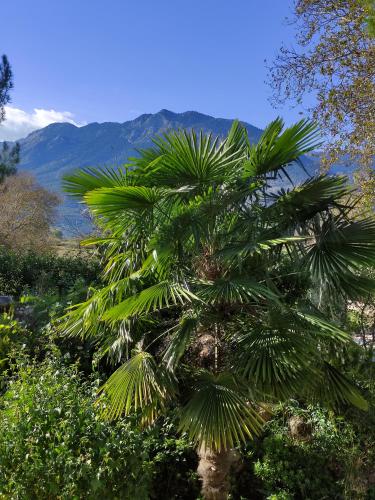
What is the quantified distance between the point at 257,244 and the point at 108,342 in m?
1.79

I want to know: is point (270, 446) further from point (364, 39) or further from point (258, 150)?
point (364, 39)

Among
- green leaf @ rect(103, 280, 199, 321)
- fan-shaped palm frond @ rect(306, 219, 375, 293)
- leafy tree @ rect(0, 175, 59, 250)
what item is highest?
leafy tree @ rect(0, 175, 59, 250)

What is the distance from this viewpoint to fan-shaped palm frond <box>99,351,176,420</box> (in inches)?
115

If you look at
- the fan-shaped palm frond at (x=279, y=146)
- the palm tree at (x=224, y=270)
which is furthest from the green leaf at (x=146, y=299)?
the fan-shaped palm frond at (x=279, y=146)

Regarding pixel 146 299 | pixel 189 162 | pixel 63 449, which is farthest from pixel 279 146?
pixel 63 449

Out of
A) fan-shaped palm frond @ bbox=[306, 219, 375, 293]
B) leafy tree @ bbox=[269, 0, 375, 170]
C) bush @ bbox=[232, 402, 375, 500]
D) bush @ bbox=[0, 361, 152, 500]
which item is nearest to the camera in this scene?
bush @ bbox=[0, 361, 152, 500]

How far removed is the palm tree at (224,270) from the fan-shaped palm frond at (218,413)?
0.01 metres

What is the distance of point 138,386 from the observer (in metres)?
2.96

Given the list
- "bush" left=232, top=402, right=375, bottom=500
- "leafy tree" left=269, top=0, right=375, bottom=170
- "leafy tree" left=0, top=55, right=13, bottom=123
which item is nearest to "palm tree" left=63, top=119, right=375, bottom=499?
"bush" left=232, top=402, right=375, bottom=500

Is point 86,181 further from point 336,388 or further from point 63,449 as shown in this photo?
point 336,388

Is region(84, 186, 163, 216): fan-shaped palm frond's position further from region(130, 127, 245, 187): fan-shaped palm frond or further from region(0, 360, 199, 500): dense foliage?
region(0, 360, 199, 500): dense foliage

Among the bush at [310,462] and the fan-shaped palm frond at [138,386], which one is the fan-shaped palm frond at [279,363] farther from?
the bush at [310,462]

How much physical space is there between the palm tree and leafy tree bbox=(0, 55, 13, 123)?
13817 mm

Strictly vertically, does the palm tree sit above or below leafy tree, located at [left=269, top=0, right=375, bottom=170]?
below
